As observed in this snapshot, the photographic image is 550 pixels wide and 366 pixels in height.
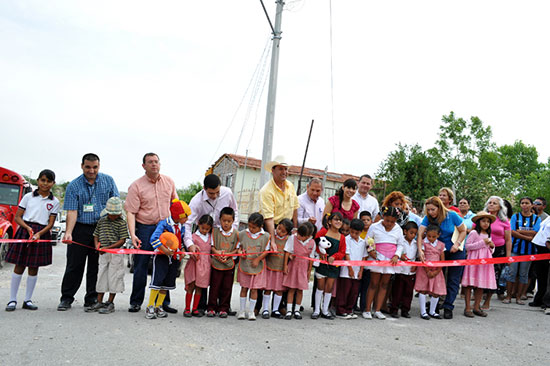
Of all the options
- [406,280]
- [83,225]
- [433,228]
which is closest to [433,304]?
[406,280]

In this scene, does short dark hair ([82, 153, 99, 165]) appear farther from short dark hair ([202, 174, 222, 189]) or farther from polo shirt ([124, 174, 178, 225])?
short dark hair ([202, 174, 222, 189])

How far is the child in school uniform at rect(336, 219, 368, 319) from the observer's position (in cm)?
672

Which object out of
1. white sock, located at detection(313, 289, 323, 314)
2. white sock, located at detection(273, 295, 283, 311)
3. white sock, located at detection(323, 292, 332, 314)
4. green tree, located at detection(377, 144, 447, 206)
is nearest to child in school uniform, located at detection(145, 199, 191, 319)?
white sock, located at detection(273, 295, 283, 311)

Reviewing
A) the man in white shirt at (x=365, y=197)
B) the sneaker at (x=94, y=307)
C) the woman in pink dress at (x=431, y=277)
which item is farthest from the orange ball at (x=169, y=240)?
the woman in pink dress at (x=431, y=277)

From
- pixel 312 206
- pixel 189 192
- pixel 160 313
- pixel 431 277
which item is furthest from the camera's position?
pixel 189 192

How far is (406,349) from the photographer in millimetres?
5078

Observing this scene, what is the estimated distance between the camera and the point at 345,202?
7.04 metres

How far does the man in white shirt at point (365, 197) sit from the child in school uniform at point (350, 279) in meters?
0.61

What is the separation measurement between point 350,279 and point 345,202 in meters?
1.15

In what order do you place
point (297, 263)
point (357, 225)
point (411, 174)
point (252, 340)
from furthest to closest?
point (411, 174) → point (357, 225) → point (297, 263) → point (252, 340)

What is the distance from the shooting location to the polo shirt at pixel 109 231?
6004 mm

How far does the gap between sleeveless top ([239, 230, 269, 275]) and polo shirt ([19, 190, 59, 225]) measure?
2.64m

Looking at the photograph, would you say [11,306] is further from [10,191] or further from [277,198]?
[10,191]

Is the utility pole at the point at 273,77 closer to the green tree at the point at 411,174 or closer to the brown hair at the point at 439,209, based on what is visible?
the brown hair at the point at 439,209
